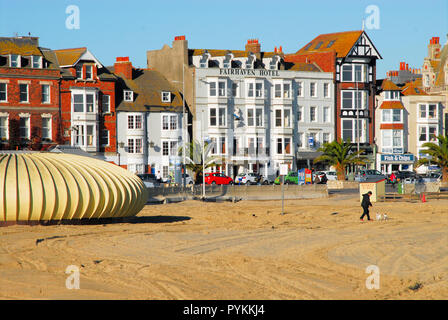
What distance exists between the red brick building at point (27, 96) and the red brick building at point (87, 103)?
1045 millimetres

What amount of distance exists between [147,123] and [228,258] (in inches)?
2005

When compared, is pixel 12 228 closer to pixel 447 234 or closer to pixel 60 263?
pixel 60 263

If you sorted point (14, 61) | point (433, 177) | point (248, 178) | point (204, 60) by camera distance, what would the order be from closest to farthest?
point (14, 61), point (248, 178), point (433, 177), point (204, 60)

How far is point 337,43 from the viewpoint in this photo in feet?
270

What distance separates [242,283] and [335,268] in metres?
3.38

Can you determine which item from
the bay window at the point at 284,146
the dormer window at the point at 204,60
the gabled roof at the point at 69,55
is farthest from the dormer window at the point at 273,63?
the gabled roof at the point at 69,55

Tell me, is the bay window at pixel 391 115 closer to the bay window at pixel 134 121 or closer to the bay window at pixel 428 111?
the bay window at pixel 428 111

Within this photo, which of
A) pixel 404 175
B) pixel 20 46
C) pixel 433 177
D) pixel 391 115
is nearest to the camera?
pixel 20 46

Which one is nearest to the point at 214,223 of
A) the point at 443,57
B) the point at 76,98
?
the point at 76,98

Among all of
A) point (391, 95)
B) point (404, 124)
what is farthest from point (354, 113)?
point (404, 124)

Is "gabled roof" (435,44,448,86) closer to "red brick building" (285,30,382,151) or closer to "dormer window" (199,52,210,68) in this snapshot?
"red brick building" (285,30,382,151)

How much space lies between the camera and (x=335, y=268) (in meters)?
20.1

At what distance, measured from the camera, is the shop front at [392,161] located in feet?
268

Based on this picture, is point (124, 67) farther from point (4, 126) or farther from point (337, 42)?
point (337, 42)
